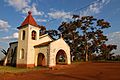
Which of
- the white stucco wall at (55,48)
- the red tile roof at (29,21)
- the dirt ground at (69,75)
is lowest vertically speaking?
the dirt ground at (69,75)

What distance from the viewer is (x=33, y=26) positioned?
28.7m

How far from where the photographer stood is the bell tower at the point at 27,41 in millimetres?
27406

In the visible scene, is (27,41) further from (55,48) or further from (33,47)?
(55,48)

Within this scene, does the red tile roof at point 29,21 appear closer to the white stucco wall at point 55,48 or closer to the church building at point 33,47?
the church building at point 33,47

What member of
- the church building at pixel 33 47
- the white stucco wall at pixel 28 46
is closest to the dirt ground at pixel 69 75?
the church building at pixel 33 47

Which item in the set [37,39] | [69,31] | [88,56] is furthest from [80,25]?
[37,39]

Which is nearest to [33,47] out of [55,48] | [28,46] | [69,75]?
[28,46]

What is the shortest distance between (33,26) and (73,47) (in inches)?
647

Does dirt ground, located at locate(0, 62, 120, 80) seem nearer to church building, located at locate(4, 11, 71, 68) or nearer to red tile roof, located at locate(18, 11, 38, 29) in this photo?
church building, located at locate(4, 11, 71, 68)

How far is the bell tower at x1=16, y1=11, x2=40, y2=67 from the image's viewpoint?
89.9ft

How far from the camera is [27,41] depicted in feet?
Result: 90.5

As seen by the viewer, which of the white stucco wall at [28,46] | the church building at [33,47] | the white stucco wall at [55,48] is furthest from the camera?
the white stucco wall at [28,46]

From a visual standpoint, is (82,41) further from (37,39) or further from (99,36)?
(37,39)

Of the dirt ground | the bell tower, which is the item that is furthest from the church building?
the dirt ground
